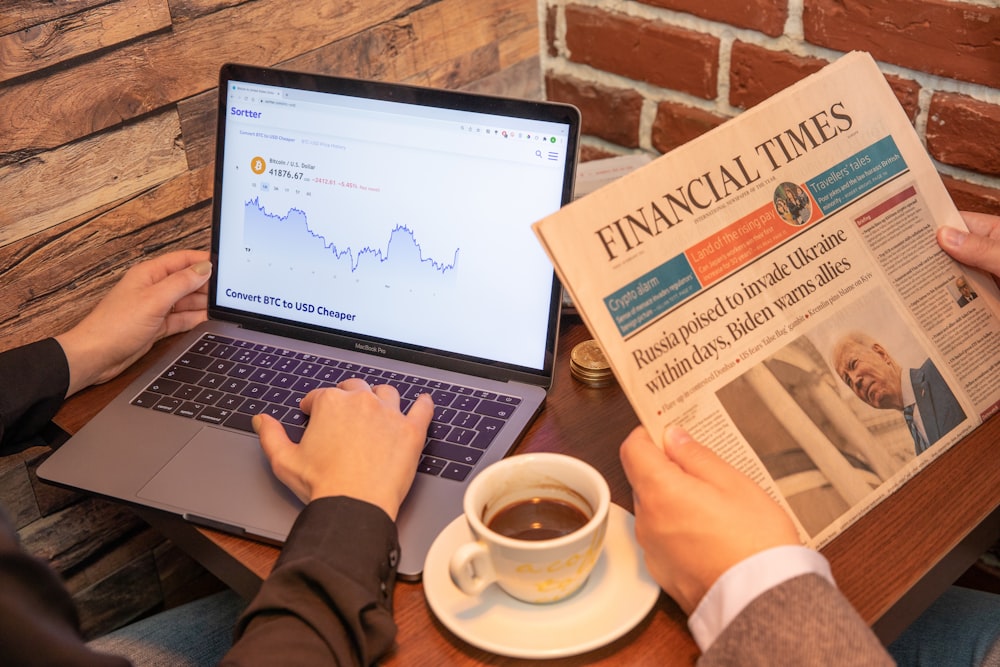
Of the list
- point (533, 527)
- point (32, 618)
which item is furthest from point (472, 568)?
point (32, 618)

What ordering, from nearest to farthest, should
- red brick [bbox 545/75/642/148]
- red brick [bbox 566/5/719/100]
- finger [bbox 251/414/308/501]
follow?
finger [bbox 251/414/308/501] < red brick [bbox 566/5/719/100] < red brick [bbox 545/75/642/148]

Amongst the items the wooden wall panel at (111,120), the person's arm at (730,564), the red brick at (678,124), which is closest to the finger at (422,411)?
the person's arm at (730,564)

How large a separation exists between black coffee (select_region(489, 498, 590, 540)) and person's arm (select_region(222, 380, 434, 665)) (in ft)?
0.30

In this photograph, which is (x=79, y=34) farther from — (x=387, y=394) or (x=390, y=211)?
(x=387, y=394)

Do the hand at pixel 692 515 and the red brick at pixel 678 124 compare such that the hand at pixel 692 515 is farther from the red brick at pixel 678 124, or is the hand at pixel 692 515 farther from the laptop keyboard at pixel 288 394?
the red brick at pixel 678 124

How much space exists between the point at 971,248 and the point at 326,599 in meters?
0.61

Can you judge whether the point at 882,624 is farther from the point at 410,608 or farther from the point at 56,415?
the point at 56,415

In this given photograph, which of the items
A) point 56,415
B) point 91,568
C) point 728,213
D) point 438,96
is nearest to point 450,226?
point 438,96

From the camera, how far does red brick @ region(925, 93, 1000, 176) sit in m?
1.00

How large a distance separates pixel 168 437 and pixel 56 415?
15 cm

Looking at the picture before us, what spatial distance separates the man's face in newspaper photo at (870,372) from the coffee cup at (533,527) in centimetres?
23

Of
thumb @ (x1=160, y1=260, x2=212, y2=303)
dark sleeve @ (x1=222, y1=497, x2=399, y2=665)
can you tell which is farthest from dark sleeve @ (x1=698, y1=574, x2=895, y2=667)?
thumb @ (x1=160, y1=260, x2=212, y2=303)

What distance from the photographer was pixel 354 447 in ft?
2.51

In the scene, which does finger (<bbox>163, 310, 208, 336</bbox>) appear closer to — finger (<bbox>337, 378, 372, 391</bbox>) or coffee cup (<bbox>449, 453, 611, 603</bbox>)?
finger (<bbox>337, 378, 372, 391</bbox>)
